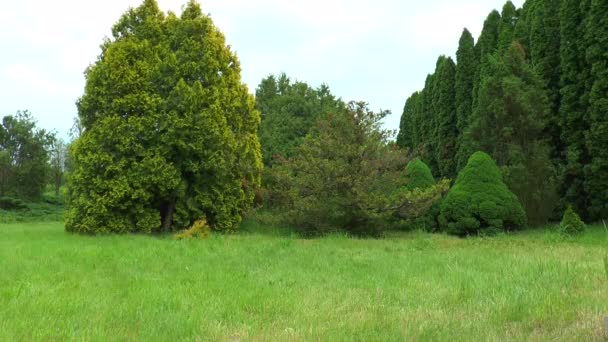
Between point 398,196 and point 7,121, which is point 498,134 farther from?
point 7,121

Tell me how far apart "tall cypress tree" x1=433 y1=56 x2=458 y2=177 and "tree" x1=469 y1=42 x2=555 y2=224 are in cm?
722

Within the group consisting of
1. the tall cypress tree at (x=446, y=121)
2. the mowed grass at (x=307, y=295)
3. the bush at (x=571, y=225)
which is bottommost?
the mowed grass at (x=307, y=295)

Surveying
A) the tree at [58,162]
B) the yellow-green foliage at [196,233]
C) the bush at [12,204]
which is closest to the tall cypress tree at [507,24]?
the yellow-green foliage at [196,233]

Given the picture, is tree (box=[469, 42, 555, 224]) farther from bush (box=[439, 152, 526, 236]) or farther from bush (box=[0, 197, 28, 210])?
bush (box=[0, 197, 28, 210])

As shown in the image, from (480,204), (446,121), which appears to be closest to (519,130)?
(480,204)

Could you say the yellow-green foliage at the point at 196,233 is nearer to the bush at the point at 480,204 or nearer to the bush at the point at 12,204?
the bush at the point at 480,204

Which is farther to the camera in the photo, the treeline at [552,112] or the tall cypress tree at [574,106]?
the tall cypress tree at [574,106]

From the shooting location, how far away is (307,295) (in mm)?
5785

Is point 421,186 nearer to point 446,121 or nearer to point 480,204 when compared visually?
point 480,204

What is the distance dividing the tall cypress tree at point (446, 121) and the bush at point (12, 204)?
30.7 meters

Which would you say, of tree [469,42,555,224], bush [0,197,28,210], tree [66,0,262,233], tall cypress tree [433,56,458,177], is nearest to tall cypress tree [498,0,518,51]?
tree [469,42,555,224]

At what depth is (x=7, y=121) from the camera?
4244cm

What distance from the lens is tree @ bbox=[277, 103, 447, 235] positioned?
14398 millimetres

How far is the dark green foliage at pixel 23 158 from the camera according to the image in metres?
40.0
